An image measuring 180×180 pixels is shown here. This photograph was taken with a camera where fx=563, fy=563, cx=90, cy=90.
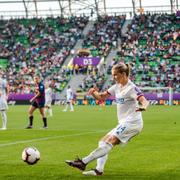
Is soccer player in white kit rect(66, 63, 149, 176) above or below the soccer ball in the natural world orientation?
above

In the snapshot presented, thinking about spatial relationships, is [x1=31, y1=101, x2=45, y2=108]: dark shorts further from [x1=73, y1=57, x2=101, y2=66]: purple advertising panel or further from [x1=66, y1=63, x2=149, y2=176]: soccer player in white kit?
[x1=73, y1=57, x2=101, y2=66]: purple advertising panel

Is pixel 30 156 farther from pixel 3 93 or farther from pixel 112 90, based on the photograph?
pixel 3 93

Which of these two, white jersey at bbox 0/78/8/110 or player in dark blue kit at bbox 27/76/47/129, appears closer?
white jersey at bbox 0/78/8/110

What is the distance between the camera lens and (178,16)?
76.9 m

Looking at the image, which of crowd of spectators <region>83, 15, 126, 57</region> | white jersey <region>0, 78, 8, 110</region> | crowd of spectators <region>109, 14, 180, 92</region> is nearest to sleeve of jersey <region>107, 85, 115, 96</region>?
white jersey <region>0, 78, 8, 110</region>

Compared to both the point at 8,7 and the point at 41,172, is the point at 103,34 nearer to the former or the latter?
the point at 8,7

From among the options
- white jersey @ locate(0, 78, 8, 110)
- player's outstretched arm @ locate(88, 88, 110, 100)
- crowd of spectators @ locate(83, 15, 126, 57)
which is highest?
crowd of spectators @ locate(83, 15, 126, 57)

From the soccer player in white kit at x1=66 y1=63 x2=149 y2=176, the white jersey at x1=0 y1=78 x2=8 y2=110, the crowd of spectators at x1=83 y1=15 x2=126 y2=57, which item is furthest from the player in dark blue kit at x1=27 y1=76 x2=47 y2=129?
the crowd of spectators at x1=83 y1=15 x2=126 y2=57

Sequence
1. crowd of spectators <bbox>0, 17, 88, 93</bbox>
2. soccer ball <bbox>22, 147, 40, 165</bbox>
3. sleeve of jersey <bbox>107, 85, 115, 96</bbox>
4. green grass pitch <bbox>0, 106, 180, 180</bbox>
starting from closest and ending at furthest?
1. green grass pitch <bbox>0, 106, 180, 180</bbox>
2. sleeve of jersey <bbox>107, 85, 115, 96</bbox>
3. soccer ball <bbox>22, 147, 40, 165</bbox>
4. crowd of spectators <bbox>0, 17, 88, 93</bbox>

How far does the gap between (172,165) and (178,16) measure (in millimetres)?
66459

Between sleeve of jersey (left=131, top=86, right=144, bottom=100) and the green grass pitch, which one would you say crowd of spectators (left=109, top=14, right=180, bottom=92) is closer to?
the green grass pitch

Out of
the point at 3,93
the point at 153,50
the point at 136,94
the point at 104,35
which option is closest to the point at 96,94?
the point at 136,94

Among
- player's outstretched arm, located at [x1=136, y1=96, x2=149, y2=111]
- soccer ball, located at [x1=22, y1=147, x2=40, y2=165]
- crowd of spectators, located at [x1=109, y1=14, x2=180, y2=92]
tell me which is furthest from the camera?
crowd of spectators, located at [x1=109, y1=14, x2=180, y2=92]

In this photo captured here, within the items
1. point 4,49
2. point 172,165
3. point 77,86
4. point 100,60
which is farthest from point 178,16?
point 172,165
